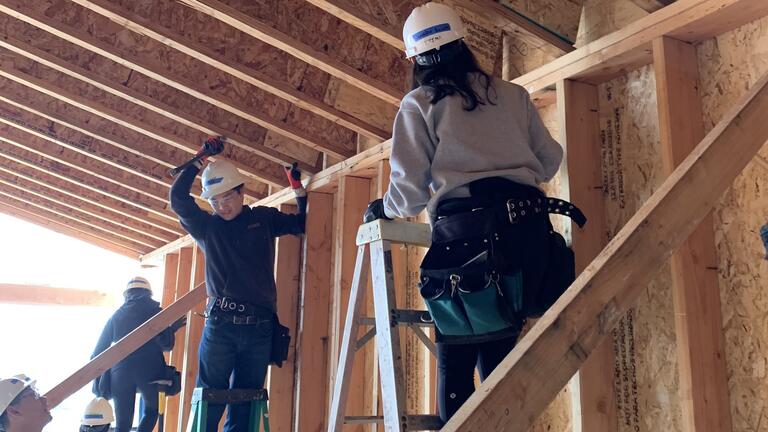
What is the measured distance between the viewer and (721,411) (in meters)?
2.31

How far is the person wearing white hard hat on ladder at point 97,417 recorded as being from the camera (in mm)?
4426

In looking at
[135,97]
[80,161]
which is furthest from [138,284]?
[135,97]

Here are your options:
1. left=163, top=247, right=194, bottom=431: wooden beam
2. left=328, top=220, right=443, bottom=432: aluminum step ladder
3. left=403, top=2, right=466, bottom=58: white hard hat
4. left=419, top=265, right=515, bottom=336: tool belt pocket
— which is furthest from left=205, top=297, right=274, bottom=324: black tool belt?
left=163, top=247, right=194, bottom=431: wooden beam

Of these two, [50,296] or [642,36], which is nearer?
[642,36]

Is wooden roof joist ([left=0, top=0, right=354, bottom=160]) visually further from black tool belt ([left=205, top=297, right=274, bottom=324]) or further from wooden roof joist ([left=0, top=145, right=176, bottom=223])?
wooden roof joist ([left=0, top=145, right=176, bottom=223])

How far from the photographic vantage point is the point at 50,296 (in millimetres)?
10617

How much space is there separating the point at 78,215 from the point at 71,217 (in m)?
0.11

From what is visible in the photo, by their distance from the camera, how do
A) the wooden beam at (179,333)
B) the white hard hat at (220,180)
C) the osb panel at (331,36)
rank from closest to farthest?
the osb panel at (331,36) → the white hard hat at (220,180) → the wooden beam at (179,333)

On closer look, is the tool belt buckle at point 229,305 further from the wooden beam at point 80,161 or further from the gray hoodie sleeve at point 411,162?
the wooden beam at point 80,161

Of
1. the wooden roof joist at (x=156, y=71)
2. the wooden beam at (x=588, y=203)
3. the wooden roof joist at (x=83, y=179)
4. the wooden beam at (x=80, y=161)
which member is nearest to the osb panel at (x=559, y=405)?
the wooden beam at (x=588, y=203)

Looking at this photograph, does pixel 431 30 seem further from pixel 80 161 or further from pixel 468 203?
pixel 80 161

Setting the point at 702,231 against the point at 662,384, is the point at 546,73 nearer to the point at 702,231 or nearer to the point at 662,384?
the point at 702,231

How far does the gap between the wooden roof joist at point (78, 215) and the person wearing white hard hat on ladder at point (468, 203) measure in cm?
646

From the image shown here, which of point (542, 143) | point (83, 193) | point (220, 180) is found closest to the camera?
point (542, 143)
